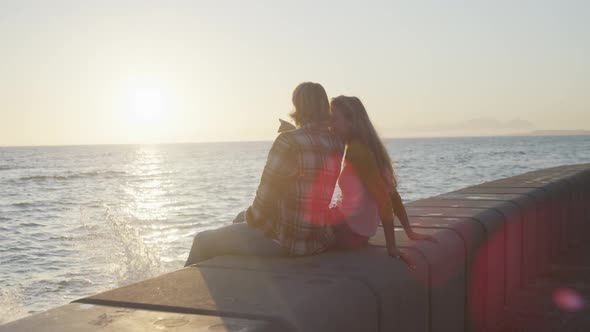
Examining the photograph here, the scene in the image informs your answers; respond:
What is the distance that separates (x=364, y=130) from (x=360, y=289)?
138 cm

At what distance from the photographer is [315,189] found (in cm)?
442

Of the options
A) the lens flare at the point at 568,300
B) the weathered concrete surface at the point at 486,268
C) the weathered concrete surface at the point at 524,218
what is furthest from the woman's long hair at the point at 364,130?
the lens flare at the point at 568,300

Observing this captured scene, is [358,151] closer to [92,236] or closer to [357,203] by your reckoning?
[357,203]

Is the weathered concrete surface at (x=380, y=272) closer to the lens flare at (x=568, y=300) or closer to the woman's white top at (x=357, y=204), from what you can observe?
the woman's white top at (x=357, y=204)

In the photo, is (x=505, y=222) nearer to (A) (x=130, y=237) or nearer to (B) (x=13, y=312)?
(B) (x=13, y=312)

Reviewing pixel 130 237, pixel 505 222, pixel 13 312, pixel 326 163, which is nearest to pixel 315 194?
pixel 326 163

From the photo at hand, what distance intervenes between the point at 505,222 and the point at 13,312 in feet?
26.0

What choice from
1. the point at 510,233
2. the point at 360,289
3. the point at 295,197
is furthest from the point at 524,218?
the point at 360,289

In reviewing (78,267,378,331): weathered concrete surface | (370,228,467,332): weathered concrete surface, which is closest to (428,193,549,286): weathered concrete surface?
(370,228,467,332): weathered concrete surface

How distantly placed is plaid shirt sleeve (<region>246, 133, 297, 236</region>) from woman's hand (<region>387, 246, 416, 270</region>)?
2.43 ft

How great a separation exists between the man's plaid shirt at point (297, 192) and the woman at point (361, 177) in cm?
11

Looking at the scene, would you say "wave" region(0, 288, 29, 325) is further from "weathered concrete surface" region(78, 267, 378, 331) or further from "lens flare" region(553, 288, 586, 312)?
"weathered concrete surface" region(78, 267, 378, 331)

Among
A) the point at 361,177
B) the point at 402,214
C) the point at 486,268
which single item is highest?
the point at 361,177

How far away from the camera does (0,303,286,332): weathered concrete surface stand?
8.29 ft
